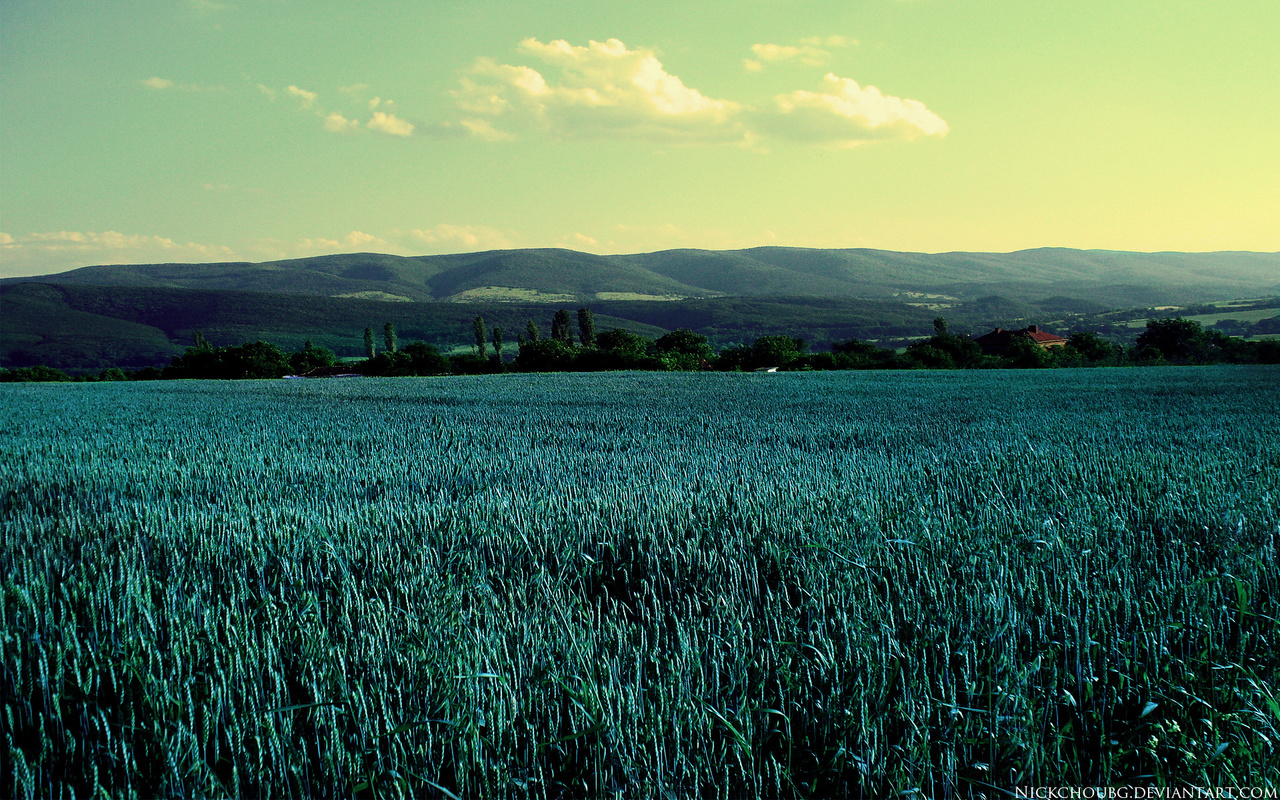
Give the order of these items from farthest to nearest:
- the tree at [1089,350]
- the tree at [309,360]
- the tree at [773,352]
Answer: the tree at [309,360], the tree at [773,352], the tree at [1089,350]

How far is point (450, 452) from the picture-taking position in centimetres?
1024

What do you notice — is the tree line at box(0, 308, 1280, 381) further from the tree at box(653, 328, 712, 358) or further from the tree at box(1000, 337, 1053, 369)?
the tree at box(653, 328, 712, 358)

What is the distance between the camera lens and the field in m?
2.35

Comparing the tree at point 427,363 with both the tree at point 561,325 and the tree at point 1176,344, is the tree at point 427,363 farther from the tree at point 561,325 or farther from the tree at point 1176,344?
the tree at point 1176,344

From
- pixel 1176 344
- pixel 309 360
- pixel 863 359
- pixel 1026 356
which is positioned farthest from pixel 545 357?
pixel 1176 344

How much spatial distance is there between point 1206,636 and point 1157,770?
131 centimetres

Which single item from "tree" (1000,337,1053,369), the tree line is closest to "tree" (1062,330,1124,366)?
the tree line

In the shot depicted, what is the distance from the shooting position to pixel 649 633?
346cm

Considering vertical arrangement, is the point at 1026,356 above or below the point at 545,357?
below

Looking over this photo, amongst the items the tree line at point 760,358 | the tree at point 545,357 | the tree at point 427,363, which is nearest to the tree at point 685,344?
the tree line at point 760,358

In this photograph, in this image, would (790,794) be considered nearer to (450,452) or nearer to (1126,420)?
(450,452)

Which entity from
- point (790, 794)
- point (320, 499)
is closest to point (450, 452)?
point (320, 499)

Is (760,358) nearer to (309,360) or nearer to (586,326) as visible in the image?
(586,326)

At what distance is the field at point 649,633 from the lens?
235 cm
